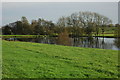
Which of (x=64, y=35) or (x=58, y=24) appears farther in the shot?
(x=58, y=24)

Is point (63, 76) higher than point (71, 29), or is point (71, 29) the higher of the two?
point (71, 29)

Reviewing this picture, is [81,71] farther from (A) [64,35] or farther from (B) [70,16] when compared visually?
(B) [70,16]

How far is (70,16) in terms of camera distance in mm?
49812

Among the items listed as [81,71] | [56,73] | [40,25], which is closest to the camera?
[56,73]

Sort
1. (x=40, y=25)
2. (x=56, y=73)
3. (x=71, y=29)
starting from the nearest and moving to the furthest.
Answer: (x=56, y=73), (x=71, y=29), (x=40, y=25)

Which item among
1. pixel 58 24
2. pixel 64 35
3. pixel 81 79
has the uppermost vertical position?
pixel 58 24

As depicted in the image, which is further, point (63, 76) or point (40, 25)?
point (40, 25)

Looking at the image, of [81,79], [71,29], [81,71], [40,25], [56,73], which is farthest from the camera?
[40,25]

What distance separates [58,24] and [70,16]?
16.4ft

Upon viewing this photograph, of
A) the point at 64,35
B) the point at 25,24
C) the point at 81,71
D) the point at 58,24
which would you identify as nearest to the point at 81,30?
the point at 58,24

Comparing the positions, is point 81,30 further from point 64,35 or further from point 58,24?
point 64,35

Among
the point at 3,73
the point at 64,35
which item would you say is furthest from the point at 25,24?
the point at 3,73

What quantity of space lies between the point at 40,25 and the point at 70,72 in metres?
55.9

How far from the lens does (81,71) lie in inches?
255
